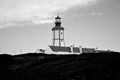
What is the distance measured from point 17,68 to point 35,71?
3.57 feet

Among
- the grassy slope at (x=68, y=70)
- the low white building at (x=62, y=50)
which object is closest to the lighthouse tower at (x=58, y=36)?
the low white building at (x=62, y=50)

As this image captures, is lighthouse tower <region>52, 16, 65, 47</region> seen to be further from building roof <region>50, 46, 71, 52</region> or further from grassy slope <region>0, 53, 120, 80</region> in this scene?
grassy slope <region>0, 53, 120, 80</region>

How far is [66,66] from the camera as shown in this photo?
17.9 feet

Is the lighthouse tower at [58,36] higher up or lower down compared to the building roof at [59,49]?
higher up

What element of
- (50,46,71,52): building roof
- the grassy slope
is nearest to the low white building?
(50,46,71,52): building roof

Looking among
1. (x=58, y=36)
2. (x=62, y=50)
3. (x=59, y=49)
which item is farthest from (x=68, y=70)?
(x=58, y=36)

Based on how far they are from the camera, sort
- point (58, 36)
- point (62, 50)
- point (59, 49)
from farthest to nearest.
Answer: point (58, 36) < point (62, 50) < point (59, 49)

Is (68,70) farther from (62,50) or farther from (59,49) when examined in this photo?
(62,50)

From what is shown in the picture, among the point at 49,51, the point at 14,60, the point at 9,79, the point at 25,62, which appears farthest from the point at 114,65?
the point at 49,51

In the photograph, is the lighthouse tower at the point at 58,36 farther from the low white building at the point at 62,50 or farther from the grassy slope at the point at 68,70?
the grassy slope at the point at 68,70

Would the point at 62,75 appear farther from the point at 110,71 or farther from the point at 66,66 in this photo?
the point at 110,71

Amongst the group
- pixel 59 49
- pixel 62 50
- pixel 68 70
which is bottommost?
pixel 68 70

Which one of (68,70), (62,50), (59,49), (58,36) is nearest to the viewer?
(68,70)

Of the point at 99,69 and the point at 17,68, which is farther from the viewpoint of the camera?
the point at 17,68
